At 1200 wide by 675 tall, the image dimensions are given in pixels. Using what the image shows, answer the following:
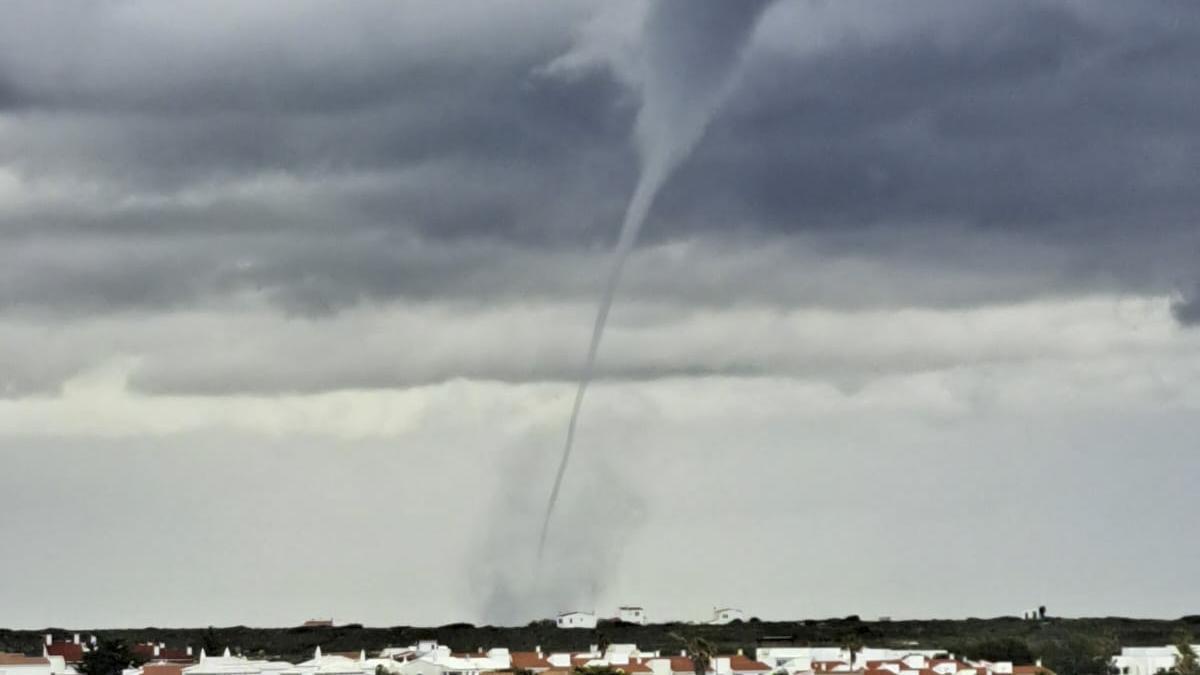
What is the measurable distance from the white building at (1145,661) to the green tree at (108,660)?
71.1m

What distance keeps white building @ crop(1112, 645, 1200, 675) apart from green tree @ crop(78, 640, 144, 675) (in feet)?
233

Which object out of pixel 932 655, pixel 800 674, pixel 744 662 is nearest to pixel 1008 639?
pixel 932 655

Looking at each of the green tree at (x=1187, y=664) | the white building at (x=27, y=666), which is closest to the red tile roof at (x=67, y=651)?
the white building at (x=27, y=666)

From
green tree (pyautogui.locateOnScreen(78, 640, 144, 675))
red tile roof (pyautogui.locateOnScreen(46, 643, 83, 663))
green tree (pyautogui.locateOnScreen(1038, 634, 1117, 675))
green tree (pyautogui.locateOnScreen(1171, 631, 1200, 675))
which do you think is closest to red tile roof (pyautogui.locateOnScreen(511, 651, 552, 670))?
green tree (pyautogui.locateOnScreen(78, 640, 144, 675))

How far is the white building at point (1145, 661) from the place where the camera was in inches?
6112

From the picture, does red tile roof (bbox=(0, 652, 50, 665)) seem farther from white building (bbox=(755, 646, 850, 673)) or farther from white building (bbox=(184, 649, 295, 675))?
white building (bbox=(755, 646, 850, 673))

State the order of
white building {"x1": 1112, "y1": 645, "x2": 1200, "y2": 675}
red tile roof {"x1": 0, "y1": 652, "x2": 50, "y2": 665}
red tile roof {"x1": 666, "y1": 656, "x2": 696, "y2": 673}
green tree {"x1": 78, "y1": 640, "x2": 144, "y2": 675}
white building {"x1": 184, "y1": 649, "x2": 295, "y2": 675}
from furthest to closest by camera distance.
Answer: white building {"x1": 1112, "y1": 645, "x2": 1200, "y2": 675} < red tile roof {"x1": 0, "y1": 652, "x2": 50, "y2": 665} < green tree {"x1": 78, "y1": 640, "x2": 144, "y2": 675} < red tile roof {"x1": 666, "y1": 656, "x2": 696, "y2": 673} < white building {"x1": 184, "y1": 649, "x2": 295, "y2": 675}

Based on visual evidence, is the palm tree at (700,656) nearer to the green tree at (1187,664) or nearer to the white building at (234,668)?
the white building at (234,668)

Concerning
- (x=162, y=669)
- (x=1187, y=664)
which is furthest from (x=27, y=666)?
(x=1187, y=664)

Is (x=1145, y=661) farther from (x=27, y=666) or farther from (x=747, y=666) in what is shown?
(x=27, y=666)

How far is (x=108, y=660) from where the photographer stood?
14550 cm

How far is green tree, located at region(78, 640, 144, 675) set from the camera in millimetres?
144125

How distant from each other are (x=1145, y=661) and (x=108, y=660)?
244ft

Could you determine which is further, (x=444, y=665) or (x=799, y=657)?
(x=799, y=657)
